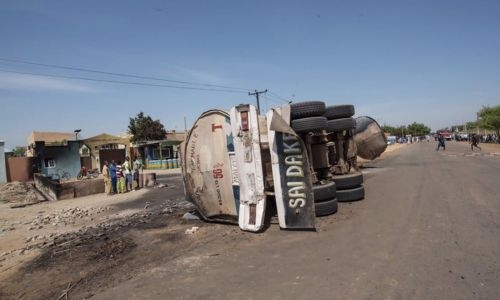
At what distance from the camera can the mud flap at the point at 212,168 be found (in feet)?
25.5

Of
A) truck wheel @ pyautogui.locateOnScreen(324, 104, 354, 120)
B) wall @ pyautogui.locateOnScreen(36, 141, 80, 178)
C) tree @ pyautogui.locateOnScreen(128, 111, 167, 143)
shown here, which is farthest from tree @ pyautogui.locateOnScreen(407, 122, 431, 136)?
truck wheel @ pyautogui.locateOnScreen(324, 104, 354, 120)

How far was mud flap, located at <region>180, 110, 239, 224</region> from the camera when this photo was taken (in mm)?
7781

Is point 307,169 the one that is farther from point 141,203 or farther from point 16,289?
point 141,203

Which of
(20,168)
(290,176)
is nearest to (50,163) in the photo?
(20,168)

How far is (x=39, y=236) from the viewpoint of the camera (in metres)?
9.00

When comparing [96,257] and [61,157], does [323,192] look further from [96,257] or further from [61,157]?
[61,157]

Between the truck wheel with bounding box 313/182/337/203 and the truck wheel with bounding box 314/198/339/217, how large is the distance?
8 cm

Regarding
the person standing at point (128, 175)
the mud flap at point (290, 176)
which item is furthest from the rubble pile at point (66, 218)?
the mud flap at point (290, 176)

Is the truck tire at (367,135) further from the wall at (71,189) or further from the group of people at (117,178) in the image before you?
the wall at (71,189)

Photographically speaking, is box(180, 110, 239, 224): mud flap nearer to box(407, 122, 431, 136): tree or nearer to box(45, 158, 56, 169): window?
box(45, 158, 56, 169): window

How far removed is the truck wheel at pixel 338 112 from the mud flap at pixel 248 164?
118 inches

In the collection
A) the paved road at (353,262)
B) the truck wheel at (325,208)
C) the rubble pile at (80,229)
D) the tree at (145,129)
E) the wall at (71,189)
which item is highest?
the tree at (145,129)

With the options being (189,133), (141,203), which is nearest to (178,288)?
(189,133)

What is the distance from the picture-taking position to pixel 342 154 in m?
9.74
